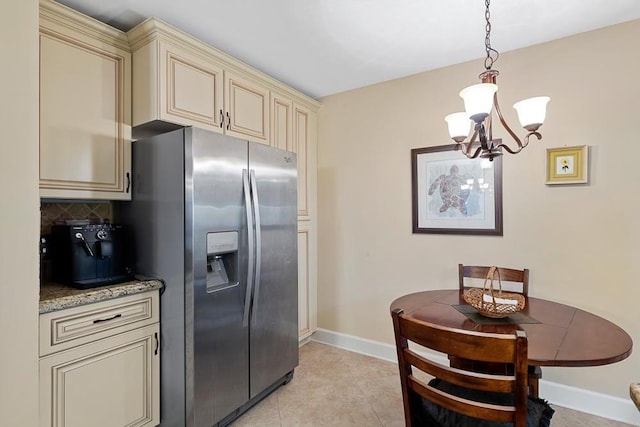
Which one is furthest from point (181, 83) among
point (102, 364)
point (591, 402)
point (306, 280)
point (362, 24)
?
point (591, 402)

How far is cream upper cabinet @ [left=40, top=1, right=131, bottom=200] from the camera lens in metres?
1.66

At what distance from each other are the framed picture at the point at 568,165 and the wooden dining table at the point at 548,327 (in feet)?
2.85

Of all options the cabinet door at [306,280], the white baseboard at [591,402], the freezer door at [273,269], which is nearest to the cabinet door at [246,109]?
the freezer door at [273,269]

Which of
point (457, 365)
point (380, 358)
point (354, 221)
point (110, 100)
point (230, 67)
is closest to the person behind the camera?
point (457, 365)

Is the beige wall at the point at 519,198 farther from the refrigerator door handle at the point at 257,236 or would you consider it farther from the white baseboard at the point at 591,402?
the refrigerator door handle at the point at 257,236

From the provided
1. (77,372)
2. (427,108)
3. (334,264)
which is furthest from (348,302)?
(77,372)

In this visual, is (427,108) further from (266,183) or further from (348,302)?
(348,302)

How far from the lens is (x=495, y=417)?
40.7 inches

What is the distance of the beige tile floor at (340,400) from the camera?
6.52ft

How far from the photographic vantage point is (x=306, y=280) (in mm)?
3021

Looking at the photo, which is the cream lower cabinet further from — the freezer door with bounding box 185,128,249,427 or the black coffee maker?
the black coffee maker

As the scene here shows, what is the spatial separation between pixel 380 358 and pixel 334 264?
0.94 metres

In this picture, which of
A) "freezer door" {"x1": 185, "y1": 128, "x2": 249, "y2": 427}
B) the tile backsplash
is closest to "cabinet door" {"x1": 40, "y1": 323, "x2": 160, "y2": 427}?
"freezer door" {"x1": 185, "y1": 128, "x2": 249, "y2": 427}

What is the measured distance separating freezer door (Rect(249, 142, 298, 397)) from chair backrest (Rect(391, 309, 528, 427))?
3.77ft
